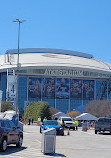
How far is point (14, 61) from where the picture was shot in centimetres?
10644

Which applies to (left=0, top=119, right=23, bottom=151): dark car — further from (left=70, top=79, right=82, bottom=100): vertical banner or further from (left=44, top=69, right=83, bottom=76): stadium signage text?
(left=70, top=79, right=82, bottom=100): vertical banner

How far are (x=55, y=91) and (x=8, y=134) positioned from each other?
88776 mm

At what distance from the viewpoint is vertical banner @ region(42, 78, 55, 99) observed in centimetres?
10325

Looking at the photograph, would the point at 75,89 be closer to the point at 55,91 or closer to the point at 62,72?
the point at 55,91

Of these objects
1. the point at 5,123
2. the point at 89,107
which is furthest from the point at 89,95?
the point at 5,123

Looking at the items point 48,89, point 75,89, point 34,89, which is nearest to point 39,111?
point 34,89

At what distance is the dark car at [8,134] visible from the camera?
1405 cm

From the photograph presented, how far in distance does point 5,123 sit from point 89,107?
63.3m

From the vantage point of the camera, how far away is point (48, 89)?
103250mm

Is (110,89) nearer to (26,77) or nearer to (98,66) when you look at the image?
→ (98,66)

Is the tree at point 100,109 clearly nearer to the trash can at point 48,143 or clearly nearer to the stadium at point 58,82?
the stadium at point 58,82

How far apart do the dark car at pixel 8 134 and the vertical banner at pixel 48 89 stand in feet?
284

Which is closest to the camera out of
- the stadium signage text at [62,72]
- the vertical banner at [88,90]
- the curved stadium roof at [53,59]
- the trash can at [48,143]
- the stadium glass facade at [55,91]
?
the trash can at [48,143]

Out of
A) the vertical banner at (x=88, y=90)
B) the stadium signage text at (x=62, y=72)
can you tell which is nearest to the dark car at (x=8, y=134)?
the stadium signage text at (x=62, y=72)
